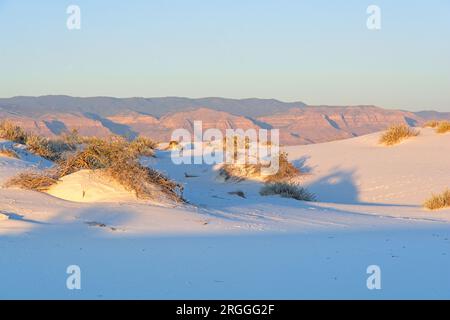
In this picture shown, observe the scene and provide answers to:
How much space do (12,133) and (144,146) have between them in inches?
307

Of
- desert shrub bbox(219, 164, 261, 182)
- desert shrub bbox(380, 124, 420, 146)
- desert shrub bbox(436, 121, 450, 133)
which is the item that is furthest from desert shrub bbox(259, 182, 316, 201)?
desert shrub bbox(436, 121, 450, 133)

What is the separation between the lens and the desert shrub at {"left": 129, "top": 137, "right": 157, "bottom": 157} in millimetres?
22884

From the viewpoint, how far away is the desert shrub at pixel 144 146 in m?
22.9

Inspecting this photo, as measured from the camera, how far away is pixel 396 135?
2131 centimetres

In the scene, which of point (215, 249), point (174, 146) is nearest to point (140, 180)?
point (215, 249)

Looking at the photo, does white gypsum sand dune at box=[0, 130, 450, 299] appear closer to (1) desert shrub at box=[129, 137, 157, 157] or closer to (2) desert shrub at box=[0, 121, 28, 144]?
(2) desert shrub at box=[0, 121, 28, 144]

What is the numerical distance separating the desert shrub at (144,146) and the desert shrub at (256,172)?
4515 millimetres

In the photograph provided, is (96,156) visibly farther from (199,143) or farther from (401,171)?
(199,143)

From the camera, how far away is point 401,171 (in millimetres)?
17094

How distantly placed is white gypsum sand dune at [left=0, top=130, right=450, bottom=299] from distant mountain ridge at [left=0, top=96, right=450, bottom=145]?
31341mm

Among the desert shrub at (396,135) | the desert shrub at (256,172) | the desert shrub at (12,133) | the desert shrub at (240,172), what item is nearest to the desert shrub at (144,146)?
the desert shrub at (240,172)

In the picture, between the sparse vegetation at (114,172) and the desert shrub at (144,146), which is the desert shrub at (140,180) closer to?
the sparse vegetation at (114,172)

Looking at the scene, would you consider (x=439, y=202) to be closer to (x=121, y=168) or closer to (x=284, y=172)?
(x=121, y=168)

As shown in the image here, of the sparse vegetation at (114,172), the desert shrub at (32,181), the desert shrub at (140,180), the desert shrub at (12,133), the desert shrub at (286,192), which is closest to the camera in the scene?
the desert shrub at (140,180)
